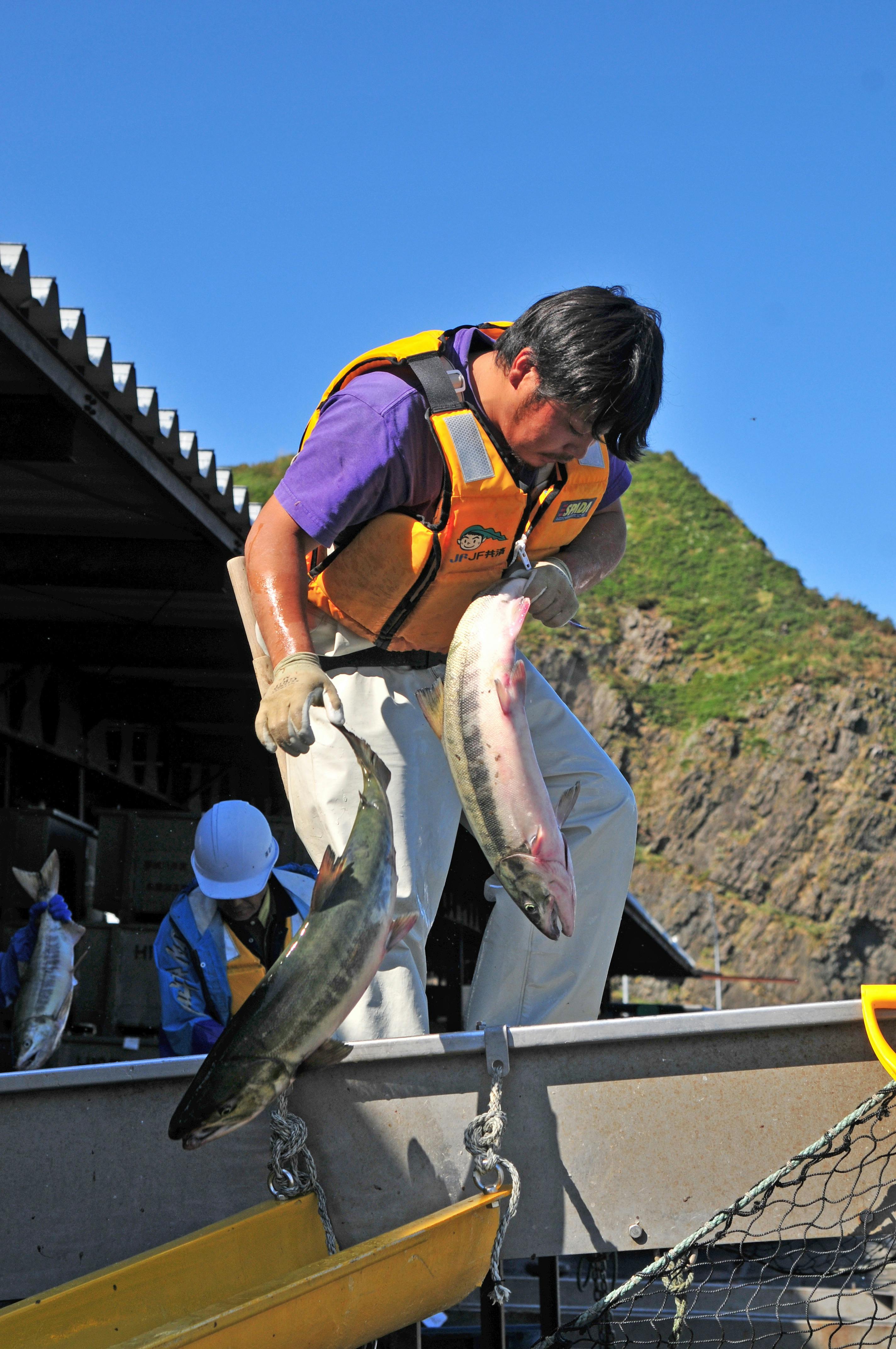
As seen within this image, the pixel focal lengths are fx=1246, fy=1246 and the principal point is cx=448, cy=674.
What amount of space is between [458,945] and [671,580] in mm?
46289

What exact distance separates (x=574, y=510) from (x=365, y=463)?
2.49 ft

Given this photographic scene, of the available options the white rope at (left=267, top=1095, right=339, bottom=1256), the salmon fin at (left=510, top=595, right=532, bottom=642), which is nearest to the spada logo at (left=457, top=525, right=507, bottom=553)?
the salmon fin at (left=510, top=595, right=532, bottom=642)

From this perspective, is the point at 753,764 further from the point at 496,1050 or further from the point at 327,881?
the point at 327,881

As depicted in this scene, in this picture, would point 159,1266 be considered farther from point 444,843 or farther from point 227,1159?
point 444,843

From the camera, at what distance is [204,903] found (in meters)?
5.66

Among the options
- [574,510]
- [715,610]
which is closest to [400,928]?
[574,510]

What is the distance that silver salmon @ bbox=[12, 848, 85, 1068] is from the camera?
19.9 ft

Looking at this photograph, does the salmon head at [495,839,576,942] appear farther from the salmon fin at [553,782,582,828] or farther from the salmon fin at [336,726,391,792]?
the salmon fin at [336,726,391,792]

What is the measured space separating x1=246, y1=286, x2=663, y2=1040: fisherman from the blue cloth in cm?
216

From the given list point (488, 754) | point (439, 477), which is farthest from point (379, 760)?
point (439, 477)

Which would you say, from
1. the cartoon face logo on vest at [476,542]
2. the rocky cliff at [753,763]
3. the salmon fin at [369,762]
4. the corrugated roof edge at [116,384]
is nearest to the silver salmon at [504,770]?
the salmon fin at [369,762]

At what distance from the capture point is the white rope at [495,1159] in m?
2.75

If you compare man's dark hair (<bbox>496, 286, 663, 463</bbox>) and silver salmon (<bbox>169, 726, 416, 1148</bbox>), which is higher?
man's dark hair (<bbox>496, 286, 663, 463</bbox>)

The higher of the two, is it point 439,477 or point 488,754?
point 439,477
